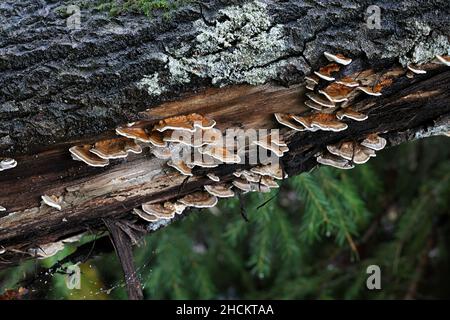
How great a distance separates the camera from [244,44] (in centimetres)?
224

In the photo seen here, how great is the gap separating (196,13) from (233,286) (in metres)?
4.50

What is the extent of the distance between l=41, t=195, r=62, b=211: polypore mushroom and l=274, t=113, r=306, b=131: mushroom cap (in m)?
1.13

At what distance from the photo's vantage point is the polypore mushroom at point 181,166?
101 inches

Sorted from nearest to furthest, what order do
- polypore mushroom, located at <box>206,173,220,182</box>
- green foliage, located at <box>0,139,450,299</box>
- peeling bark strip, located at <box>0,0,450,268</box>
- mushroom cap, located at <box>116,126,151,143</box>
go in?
1. peeling bark strip, located at <box>0,0,450,268</box>
2. mushroom cap, located at <box>116,126,151,143</box>
3. polypore mushroom, located at <box>206,173,220,182</box>
4. green foliage, located at <box>0,139,450,299</box>

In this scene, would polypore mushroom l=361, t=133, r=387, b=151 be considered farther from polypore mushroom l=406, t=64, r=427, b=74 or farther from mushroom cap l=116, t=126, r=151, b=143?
mushroom cap l=116, t=126, r=151, b=143

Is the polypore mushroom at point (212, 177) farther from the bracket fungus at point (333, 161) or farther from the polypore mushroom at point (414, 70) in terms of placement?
the polypore mushroom at point (414, 70)

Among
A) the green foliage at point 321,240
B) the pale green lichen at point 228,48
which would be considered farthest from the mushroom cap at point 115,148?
the green foliage at point 321,240

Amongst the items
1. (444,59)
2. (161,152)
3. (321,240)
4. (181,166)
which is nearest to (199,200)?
(181,166)

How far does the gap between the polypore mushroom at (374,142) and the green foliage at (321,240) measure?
4.35ft

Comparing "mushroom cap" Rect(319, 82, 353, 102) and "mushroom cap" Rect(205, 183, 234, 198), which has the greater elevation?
"mushroom cap" Rect(319, 82, 353, 102)

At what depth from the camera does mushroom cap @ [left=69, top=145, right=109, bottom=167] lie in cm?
233

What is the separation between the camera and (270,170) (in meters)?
2.79

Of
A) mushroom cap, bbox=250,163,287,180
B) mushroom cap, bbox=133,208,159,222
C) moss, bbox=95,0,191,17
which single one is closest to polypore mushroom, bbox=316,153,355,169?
mushroom cap, bbox=250,163,287,180
